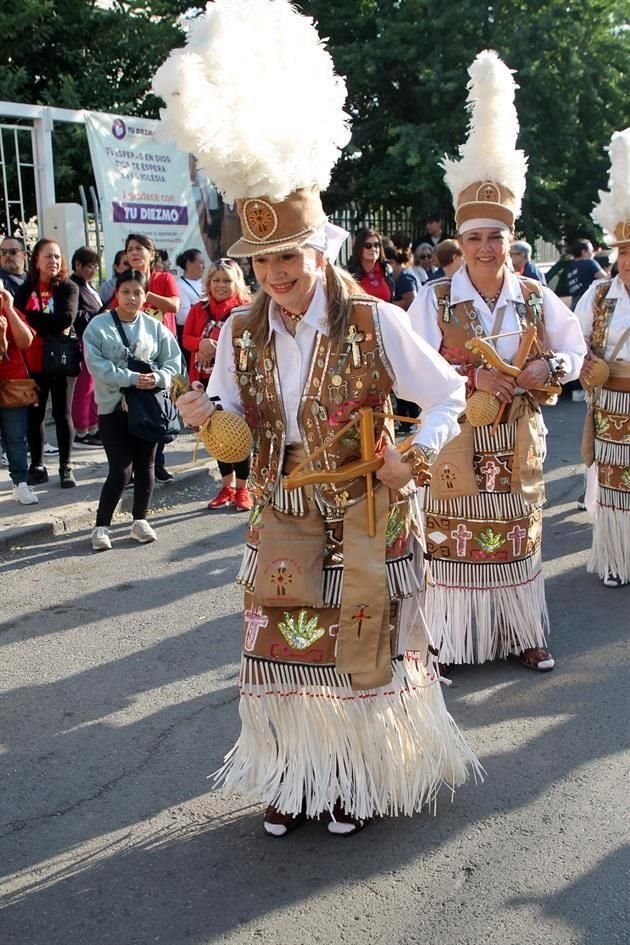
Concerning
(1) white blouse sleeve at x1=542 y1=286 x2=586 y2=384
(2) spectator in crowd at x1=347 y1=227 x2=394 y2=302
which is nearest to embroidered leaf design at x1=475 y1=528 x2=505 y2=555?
(1) white blouse sleeve at x1=542 y1=286 x2=586 y2=384

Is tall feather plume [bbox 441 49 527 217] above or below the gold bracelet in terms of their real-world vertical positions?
above

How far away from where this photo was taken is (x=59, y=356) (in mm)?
8195

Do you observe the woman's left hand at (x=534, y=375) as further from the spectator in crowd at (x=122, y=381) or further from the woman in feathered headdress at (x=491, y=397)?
the spectator in crowd at (x=122, y=381)

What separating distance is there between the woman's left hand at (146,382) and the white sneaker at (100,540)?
38.5 inches

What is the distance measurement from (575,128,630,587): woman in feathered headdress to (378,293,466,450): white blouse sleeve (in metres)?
2.69

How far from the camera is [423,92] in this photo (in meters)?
16.2

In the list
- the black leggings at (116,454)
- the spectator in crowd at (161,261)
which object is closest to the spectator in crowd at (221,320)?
the black leggings at (116,454)

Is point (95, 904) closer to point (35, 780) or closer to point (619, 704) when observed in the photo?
point (35, 780)

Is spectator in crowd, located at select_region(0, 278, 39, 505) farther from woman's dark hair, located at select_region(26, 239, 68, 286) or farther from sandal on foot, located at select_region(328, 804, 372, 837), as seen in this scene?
sandal on foot, located at select_region(328, 804, 372, 837)

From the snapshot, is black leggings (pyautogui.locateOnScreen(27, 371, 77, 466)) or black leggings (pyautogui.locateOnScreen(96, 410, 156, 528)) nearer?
black leggings (pyautogui.locateOnScreen(96, 410, 156, 528))

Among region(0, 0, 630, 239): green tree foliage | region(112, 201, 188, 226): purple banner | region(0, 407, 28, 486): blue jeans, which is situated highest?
region(0, 0, 630, 239): green tree foliage

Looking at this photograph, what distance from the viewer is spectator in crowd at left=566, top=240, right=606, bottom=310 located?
1301 cm

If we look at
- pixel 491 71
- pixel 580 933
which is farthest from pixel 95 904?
pixel 491 71

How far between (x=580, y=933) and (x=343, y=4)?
1664 centimetres
